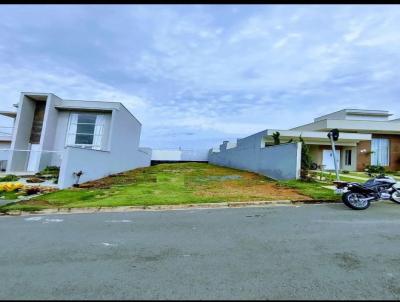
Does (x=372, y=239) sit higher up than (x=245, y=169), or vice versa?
(x=245, y=169)

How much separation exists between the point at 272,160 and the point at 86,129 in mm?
14893

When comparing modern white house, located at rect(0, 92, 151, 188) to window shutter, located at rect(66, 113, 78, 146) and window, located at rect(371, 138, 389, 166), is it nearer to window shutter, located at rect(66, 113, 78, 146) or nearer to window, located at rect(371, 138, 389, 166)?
window shutter, located at rect(66, 113, 78, 146)

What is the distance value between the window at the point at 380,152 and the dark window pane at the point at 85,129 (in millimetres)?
26946

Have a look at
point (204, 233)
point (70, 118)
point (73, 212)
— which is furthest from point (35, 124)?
point (204, 233)

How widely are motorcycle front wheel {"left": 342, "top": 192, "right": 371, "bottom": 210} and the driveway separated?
1212mm

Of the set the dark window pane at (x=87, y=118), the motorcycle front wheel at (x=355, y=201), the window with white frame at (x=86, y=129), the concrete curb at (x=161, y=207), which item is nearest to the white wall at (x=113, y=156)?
the window with white frame at (x=86, y=129)

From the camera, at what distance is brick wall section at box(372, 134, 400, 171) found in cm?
3066

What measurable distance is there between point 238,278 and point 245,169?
2378 centimetres

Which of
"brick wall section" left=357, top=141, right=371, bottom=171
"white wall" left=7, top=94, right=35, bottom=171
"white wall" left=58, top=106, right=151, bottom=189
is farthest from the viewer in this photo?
"brick wall section" left=357, top=141, right=371, bottom=171

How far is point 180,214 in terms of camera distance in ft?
29.4

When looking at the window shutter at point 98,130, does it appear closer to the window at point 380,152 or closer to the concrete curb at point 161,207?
the concrete curb at point 161,207

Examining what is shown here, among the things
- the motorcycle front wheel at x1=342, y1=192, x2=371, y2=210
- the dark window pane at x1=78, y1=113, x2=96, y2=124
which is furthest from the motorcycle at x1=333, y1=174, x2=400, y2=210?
the dark window pane at x1=78, y1=113, x2=96, y2=124

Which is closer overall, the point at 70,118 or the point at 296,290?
the point at 296,290
